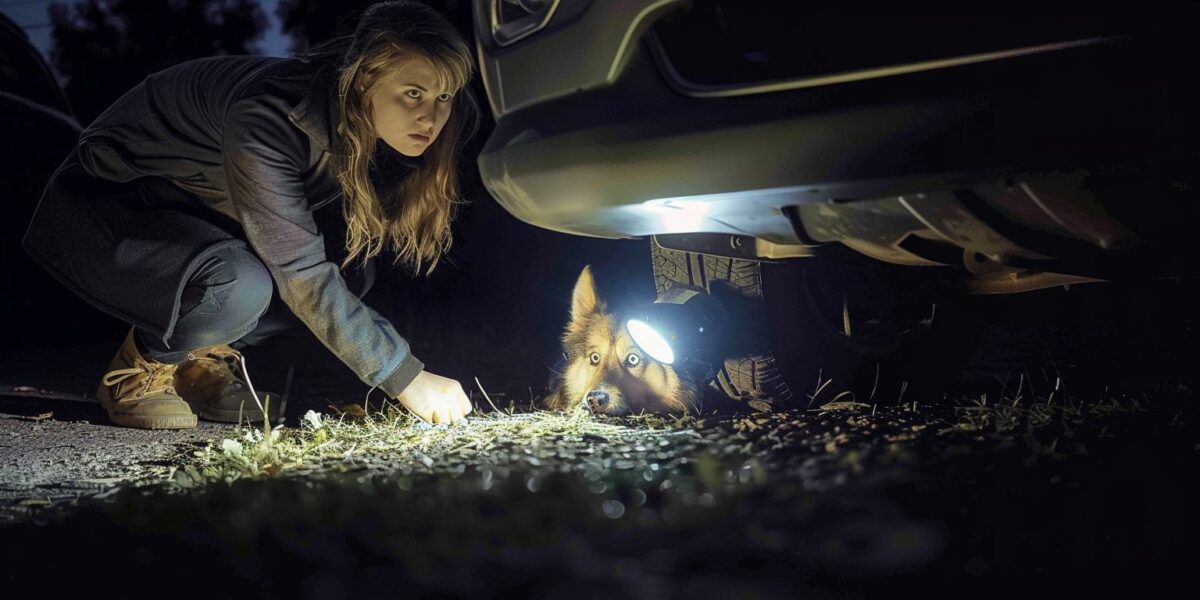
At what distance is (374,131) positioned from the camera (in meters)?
2.35

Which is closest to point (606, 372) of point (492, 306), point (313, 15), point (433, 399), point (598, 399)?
point (598, 399)

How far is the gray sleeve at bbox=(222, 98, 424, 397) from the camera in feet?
7.47

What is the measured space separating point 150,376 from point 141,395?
0.06m

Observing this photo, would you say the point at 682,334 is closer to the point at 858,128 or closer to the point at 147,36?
the point at 858,128

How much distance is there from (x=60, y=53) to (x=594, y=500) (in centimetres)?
856

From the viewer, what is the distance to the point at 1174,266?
1.55 meters

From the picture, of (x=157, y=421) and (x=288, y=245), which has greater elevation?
(x=288, y=245)

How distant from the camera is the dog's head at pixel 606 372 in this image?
2459 millimetres

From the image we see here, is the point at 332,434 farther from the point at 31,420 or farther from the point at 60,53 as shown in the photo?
the point at 60,53

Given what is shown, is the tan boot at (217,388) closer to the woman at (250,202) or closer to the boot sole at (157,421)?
the woman at (250,202)

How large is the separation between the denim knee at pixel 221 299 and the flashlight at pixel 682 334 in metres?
1.05

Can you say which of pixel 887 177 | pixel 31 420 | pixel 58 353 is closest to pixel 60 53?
pixel 58 353

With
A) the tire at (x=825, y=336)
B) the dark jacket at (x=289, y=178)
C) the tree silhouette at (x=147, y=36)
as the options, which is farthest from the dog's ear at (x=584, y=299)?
the tree silhouette at (x=147, y=36)

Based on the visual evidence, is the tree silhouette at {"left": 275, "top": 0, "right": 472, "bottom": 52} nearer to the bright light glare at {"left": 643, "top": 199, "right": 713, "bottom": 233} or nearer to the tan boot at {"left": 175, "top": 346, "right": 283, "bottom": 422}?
the tan boot at {"left": 175, "top": 346, "right": 283, "bottom": 422}
